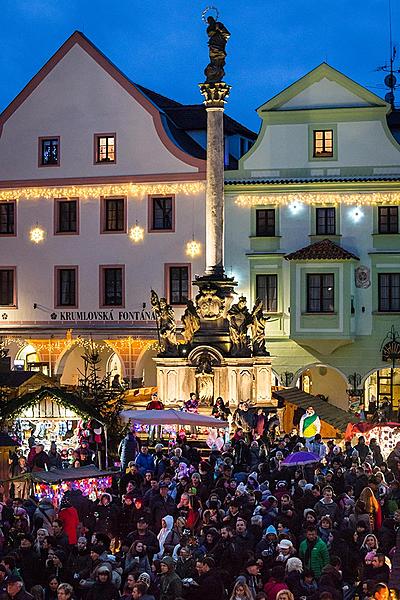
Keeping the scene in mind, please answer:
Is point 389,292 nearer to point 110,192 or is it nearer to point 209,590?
point 110,192

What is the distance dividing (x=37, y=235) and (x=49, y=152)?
3.12m

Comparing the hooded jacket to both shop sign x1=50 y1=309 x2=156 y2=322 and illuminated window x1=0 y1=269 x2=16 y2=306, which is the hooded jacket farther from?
illuminated window x1=0 y1=269 x2=16 y2=306

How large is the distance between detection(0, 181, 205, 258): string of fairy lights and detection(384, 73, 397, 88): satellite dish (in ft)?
39.6

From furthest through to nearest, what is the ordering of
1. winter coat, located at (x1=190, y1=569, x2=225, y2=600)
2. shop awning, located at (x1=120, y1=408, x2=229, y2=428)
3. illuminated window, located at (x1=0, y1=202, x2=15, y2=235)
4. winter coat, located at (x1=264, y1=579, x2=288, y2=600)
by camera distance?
illuminated window, located at (x1=0, y1=202, x2=15, y2=235), shop awning, located at (x1=120, y1=408, x2=229, y2=428), winter coat, located at (x1=190, y1=569, x2=225, y2=600), winter coat, located at (x1=264, y1=579, x2=288, y2=600)

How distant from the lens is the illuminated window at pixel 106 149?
1876 inches

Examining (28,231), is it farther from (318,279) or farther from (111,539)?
(111,539)

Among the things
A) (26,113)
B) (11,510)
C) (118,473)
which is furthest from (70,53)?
(11,510)

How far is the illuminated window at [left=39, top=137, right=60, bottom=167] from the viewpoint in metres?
48.3

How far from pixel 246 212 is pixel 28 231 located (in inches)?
334

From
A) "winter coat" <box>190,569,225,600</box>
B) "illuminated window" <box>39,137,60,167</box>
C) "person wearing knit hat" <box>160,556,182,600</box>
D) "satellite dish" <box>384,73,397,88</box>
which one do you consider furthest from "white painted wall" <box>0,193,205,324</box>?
"winter coat" <box>190,569,225,600</box>

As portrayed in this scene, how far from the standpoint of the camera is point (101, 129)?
47719 millimetres

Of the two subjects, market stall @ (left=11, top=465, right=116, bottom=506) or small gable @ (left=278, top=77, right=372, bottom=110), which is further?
small gable @ (left=278, top=77, right=372, bottom=110)

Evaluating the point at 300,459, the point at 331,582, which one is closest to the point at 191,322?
the point at 300,459

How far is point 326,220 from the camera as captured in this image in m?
45.7
